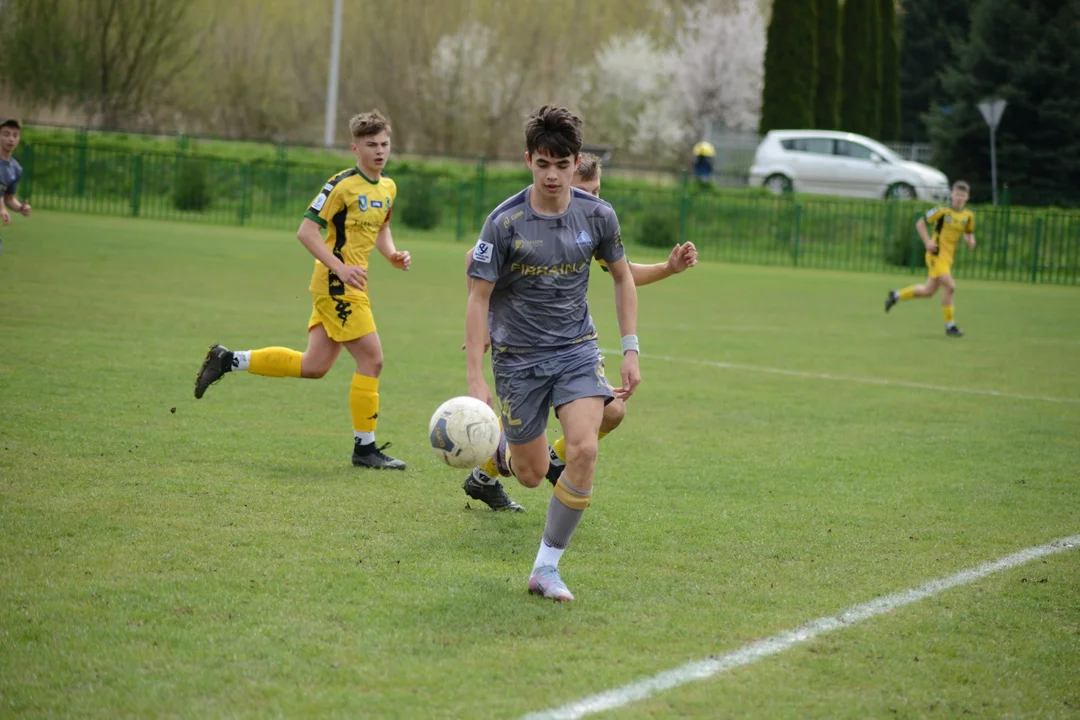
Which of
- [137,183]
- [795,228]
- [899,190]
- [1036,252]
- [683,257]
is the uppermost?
[899,190]

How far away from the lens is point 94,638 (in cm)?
430

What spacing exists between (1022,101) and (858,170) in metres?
9.48

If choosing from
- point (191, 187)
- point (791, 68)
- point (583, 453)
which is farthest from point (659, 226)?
point (583, 453)

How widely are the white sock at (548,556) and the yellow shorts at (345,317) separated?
301 centimetres

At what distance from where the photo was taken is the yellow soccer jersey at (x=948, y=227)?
19.1 meters

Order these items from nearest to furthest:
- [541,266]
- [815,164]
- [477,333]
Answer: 1. [477,333]
2. [541,266]
3. [815,164]

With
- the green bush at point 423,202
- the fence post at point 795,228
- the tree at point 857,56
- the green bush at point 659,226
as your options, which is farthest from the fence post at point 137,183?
the tree at point 857,56

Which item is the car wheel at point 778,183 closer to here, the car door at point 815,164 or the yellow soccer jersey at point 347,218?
the car door at point 815,164

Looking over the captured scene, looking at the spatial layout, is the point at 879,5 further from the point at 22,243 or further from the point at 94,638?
the point at 94,638

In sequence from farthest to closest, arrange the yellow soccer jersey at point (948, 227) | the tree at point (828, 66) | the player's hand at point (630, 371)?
the tree at point (828, 66), the yellow soccer jersey at point (948, 227), the player's hand at point (630, 371)

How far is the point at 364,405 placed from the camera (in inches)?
300

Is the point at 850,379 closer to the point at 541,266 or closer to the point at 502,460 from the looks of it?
the point at 502,460

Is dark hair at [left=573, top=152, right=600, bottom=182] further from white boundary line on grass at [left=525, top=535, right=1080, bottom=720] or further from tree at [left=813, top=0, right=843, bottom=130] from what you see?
tree at [left=813, top=0, right=843, bottom=130]

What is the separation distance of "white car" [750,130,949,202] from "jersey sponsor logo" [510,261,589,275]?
31642 millimetres
